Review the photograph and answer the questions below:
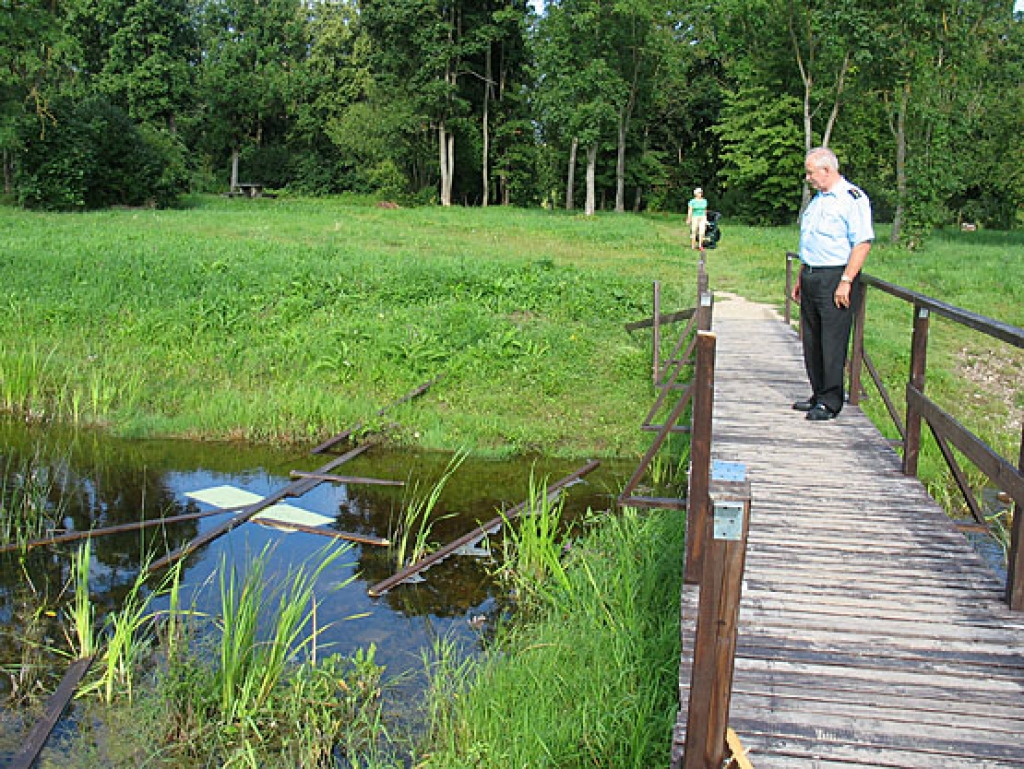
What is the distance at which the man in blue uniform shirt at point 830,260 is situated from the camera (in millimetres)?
6754

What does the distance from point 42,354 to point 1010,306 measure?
15.0m

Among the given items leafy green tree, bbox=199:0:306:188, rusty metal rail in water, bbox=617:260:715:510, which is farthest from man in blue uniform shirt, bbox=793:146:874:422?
leafy green tree, bbox=199:0:306:188

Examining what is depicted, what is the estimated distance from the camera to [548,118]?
4134 cm

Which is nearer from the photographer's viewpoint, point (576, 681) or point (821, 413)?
point (576, 681)

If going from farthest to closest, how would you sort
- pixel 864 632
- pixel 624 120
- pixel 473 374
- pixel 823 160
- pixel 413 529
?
pixel 624 120
pixel 473 374
pixel 413 529
pixel 823 160
pixel 864 632

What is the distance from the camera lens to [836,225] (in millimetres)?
6852

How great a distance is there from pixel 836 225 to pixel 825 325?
2.31ft

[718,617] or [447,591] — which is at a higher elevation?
[718,617]

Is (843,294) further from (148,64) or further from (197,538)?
(148,64)

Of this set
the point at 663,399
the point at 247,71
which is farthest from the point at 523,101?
the point at 663,399

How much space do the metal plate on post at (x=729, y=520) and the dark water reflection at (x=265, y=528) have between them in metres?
3.41

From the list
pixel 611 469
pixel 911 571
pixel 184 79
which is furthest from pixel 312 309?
pixel 184 79

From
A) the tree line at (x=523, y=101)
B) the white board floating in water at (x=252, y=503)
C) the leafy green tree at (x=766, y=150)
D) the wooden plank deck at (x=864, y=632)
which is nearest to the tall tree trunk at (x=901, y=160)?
the tree line at (x=523, y=101)

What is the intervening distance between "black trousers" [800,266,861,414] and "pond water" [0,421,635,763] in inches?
94.4
